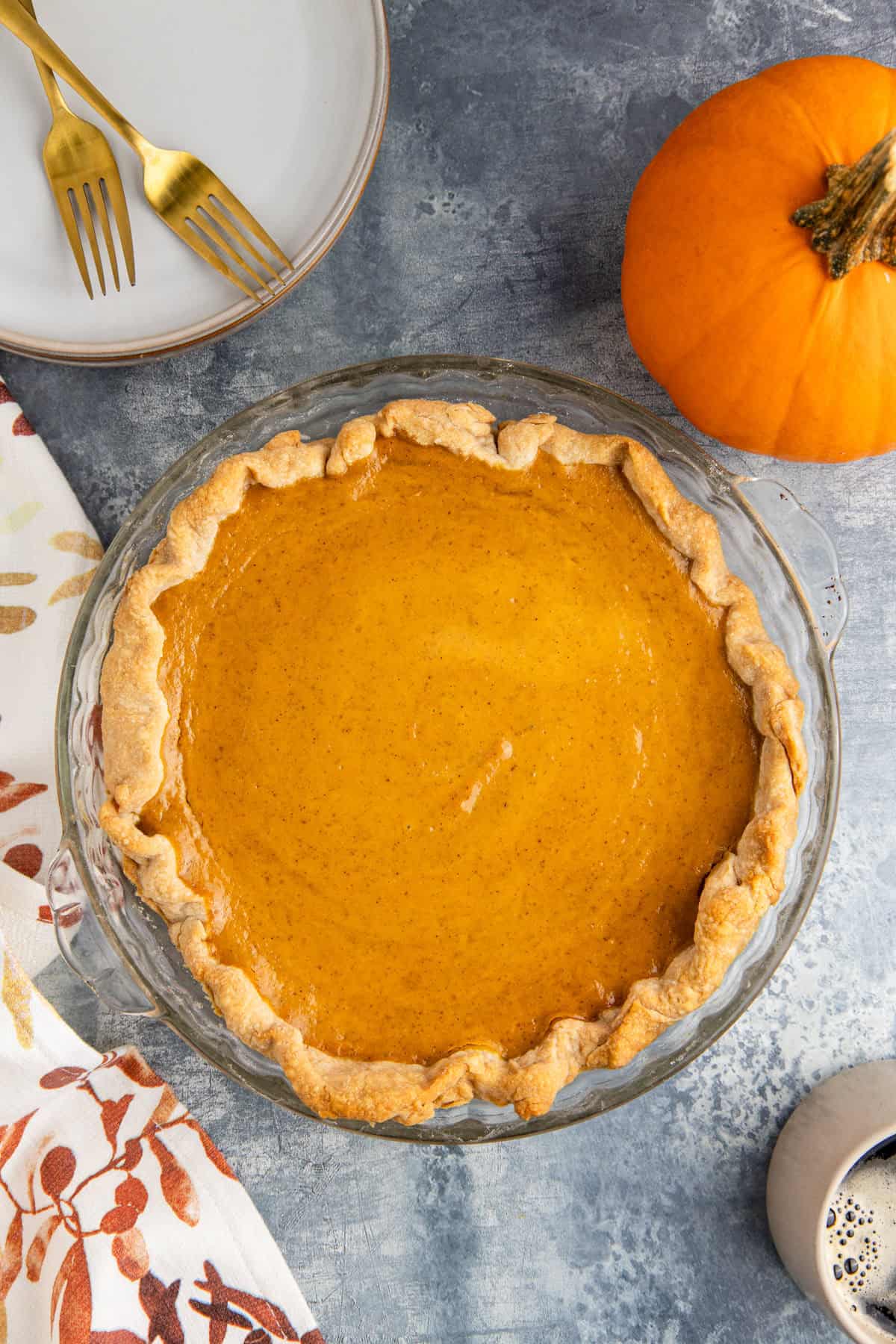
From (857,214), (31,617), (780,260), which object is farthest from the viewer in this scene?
(31,617)

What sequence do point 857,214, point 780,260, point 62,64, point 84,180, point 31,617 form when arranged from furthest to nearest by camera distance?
point 31,617 → point 84,180 → point 62,64 → point 780,260 → point 857,214

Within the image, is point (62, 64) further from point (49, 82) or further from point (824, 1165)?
point (824, 1165)

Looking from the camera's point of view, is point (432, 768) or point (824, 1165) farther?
point (824, 1165)

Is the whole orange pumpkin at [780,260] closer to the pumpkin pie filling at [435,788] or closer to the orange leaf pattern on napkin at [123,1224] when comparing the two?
the pumpkin pie filling at [435,788]

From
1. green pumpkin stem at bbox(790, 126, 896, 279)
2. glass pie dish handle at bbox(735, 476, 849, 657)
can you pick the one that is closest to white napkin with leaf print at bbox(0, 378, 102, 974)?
glass pie dish handle at bbox(735, 476, 849, 657)

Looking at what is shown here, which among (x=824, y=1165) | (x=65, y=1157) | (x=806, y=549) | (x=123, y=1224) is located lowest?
(x=824, y=1165)

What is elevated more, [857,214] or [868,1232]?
[857,214]

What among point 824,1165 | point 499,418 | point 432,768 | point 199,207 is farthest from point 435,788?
point 199,207
